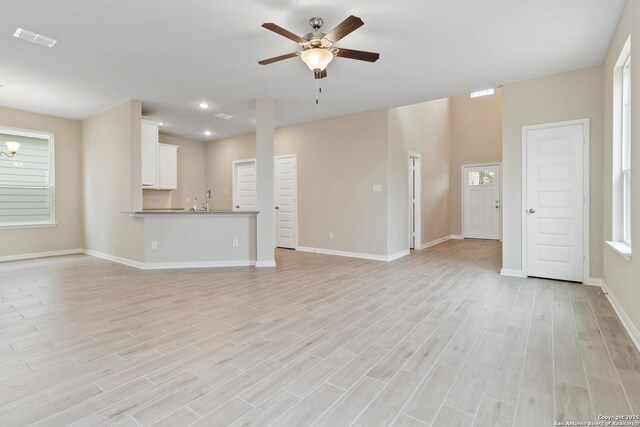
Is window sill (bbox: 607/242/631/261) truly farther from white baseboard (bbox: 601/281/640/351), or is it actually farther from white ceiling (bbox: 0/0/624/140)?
white ceiling (bbox: 0/0/624/140)

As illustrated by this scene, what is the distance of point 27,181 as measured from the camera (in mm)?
6129

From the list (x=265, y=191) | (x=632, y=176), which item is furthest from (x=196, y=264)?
(x=632, y=176)

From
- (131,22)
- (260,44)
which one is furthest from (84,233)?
(260,44)

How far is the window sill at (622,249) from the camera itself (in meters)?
2.68

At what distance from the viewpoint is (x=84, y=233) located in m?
6.79

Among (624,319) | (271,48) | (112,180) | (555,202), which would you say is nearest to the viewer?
(624,319)

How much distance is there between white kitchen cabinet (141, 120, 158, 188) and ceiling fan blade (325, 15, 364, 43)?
4.35 m

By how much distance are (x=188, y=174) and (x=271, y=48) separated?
5.92m

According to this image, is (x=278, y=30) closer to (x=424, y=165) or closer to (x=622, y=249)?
(x=622, y=249)

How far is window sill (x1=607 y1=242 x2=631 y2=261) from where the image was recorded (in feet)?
8.80

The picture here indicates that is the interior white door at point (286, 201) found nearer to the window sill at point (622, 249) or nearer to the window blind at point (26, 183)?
the window blind at point (26, 183)

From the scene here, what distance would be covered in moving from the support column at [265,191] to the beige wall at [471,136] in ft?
20.2

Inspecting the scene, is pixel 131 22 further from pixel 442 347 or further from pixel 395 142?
pixel 395 142

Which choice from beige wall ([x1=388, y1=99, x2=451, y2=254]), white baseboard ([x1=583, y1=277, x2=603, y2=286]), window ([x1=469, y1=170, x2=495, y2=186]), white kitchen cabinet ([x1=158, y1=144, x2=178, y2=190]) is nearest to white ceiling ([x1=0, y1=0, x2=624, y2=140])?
beige wall ([x1=388, y1=99, x2=451, y2=254])
